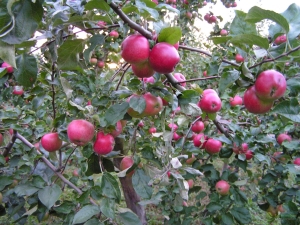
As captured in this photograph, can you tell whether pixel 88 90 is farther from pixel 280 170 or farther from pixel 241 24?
pixel 280 170

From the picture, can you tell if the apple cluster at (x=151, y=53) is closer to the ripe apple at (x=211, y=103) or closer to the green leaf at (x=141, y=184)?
the ripe apple at (x=211, y=103)

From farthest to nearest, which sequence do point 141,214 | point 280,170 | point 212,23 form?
point 212,23 → point 141,214 → point 280,170

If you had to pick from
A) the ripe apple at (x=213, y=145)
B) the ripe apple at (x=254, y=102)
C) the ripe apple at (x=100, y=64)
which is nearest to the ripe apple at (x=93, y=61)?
the ripe apple at (x=100, y=64)

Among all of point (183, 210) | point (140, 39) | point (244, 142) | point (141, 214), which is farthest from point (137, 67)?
point (141, 214)

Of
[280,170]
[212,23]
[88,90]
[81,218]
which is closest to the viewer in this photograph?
[81,218]

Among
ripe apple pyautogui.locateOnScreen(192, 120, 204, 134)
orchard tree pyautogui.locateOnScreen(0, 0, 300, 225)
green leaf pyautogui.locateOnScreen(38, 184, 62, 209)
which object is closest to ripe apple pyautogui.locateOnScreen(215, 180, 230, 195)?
orchard tree pyautogui.locateOnScreen(0, 0, 300, 225)

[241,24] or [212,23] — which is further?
[212,23]

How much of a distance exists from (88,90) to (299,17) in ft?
3.53

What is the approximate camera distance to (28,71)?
889 millimetres

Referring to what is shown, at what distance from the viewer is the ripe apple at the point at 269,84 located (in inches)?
32.5

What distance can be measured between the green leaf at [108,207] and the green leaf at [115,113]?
38 cm

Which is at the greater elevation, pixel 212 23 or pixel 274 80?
pixel 274 80

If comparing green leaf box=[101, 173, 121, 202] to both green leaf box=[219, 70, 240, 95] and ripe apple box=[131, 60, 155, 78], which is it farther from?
green leaf box=[219, 70, 240, 95]

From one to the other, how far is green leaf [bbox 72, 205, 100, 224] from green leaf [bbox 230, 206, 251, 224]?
3.45ft
